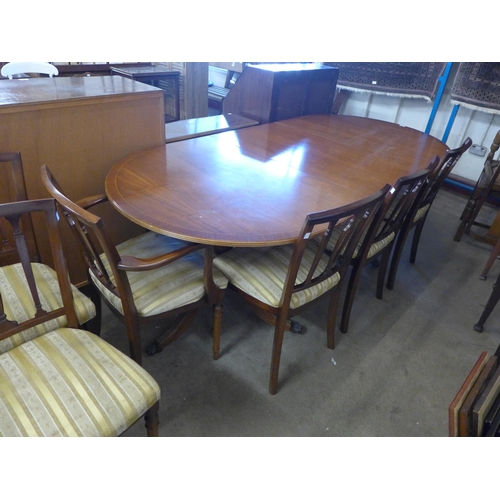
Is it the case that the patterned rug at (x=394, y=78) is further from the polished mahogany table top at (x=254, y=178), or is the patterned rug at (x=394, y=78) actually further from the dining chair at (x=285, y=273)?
the dining chair at (x=285, y=273)

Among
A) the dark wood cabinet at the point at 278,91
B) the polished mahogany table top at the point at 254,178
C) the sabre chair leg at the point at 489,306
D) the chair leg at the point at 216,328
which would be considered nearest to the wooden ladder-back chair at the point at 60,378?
the polished mahogany table top at the point at 254,178

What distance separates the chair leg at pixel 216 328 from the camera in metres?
1.49

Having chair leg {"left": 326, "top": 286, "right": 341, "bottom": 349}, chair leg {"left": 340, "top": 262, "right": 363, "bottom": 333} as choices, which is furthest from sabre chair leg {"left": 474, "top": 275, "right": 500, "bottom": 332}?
chair leg {"left": 326, "top": 286, "right": 341, "bottom": 349}

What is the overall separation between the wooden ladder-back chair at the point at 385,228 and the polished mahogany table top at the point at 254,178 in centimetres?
12

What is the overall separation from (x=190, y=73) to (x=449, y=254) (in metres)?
2.74

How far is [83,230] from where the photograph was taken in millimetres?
1083

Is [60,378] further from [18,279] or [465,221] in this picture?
[465,221]

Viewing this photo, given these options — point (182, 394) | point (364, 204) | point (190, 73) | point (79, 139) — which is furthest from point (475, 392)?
point (190, 73)

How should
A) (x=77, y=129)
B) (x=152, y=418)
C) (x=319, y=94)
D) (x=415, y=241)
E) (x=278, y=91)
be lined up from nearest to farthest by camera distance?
(x=152, y=418)
(x=77, y=129)
(x=415, y=241)
(x=278, y=91)
(x=319, y=94)

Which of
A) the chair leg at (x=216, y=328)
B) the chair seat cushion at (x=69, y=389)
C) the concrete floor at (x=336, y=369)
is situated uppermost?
the chair seat cushion at (x=69, y=389)

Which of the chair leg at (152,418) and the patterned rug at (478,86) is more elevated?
the patterned rug at (478,86)

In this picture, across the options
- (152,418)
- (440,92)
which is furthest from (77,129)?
(440,92)

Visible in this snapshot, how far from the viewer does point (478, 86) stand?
301 centimetres

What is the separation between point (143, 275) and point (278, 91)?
1.77 m
